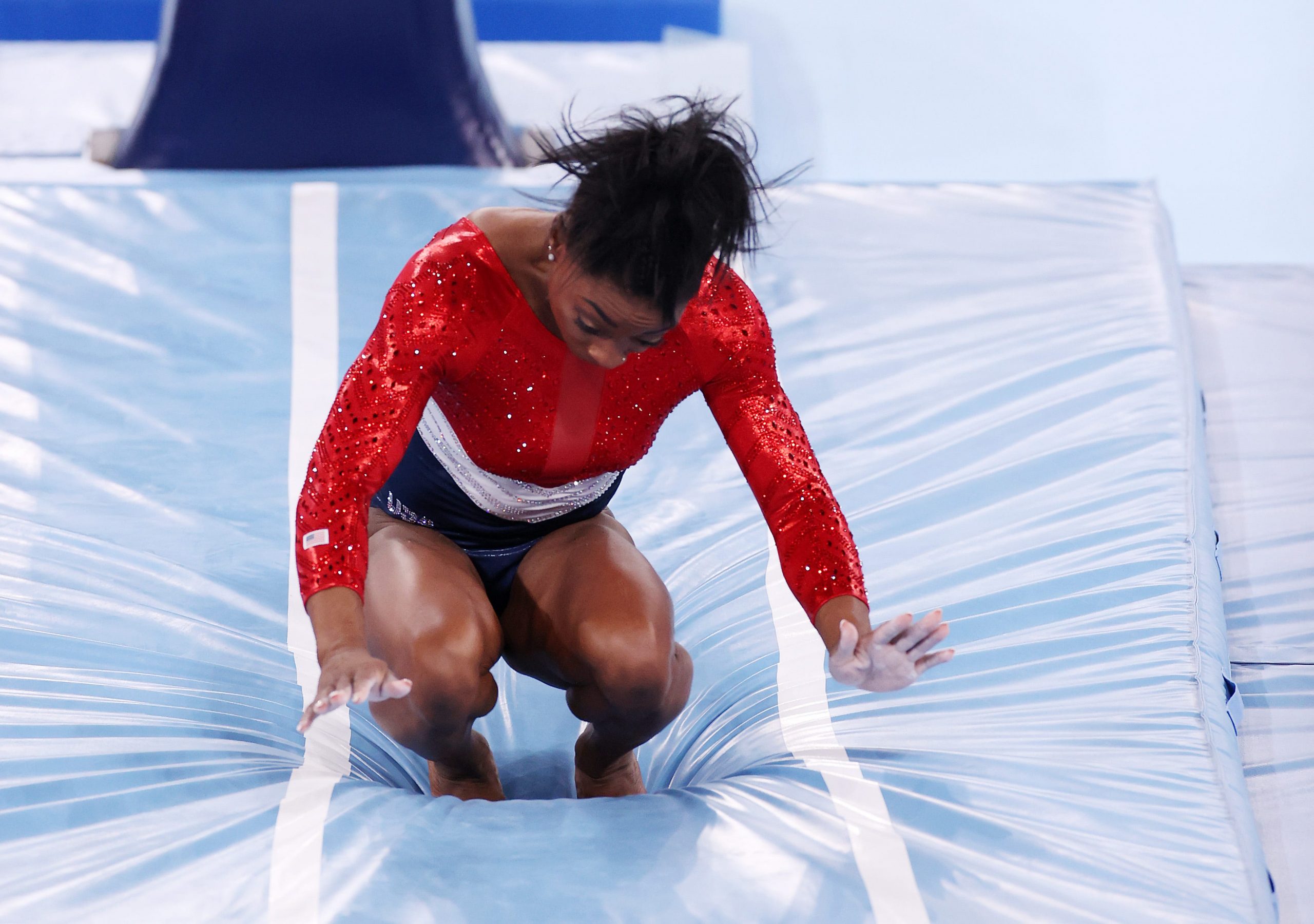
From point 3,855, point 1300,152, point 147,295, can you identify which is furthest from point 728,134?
point 1300,152

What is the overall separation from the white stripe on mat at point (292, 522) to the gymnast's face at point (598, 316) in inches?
18.5

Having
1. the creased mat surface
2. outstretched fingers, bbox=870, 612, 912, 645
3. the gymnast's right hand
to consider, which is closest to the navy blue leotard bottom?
the gymnast's right hand

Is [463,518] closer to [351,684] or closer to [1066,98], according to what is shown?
[351,684]

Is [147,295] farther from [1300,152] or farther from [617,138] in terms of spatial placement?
[1300,152]

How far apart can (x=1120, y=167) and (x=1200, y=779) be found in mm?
2911

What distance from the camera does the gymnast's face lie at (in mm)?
1202

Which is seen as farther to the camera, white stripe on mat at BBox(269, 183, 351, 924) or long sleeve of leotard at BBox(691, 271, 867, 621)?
long sleeve of leotard at BBox(691, 271, 867, 621)

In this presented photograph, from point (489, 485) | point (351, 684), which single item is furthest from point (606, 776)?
point (351, 684)

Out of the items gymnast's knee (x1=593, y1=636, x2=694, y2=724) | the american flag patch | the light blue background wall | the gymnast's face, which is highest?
the light blue background wall

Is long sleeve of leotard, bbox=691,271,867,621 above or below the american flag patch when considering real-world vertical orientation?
above

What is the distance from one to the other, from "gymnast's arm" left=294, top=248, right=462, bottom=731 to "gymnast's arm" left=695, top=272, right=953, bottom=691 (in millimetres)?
323

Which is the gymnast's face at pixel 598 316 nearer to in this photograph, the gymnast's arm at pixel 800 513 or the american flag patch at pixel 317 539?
the gymnast's arm at pixel 800 513

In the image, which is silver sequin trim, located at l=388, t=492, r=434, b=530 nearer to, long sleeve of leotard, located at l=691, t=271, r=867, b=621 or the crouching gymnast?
the crouching gymnast

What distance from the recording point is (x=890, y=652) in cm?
125
